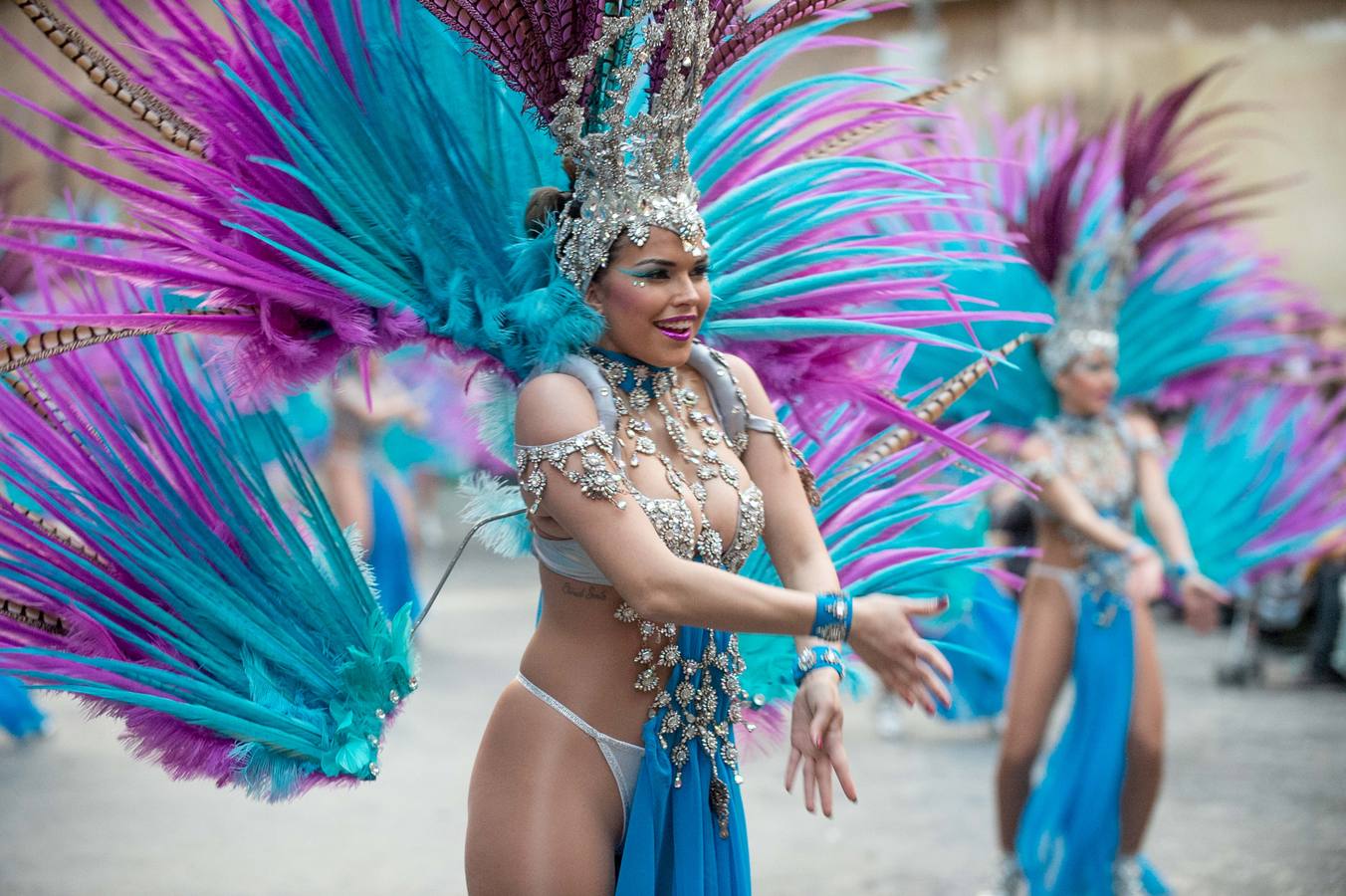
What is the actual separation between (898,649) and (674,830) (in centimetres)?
55

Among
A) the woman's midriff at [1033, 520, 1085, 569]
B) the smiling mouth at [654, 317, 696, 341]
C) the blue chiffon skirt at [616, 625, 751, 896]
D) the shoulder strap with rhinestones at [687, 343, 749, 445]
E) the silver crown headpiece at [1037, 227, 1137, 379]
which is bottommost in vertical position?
the woman's midriff at [1033, 520, 1085, 569]

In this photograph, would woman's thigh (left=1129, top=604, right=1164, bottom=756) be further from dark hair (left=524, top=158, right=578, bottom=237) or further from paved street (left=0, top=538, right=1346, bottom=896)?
dark hair (left=524, top=158, right=578, bottom=237)

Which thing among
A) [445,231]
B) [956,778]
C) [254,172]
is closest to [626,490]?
[445,231]

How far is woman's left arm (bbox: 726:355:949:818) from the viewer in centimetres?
225

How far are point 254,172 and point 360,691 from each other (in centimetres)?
89

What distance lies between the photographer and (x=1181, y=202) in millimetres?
5082

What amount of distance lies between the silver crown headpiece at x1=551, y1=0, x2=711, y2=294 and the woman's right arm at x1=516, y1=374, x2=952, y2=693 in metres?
0.29

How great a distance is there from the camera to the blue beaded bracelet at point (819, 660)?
2.29 metres

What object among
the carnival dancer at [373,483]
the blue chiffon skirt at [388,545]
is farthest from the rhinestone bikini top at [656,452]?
the blue chiffon skirt at [388,545]

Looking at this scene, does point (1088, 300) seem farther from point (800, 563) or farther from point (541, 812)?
point (541, 812)

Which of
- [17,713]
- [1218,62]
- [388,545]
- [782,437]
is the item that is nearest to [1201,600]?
[782,437]

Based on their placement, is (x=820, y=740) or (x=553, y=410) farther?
(x=553, y=410)

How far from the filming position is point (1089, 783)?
14.9 feet

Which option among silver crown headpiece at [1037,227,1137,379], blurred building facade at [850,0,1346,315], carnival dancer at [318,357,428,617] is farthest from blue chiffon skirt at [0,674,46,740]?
blurred building facade at [850,0,1346,315]
